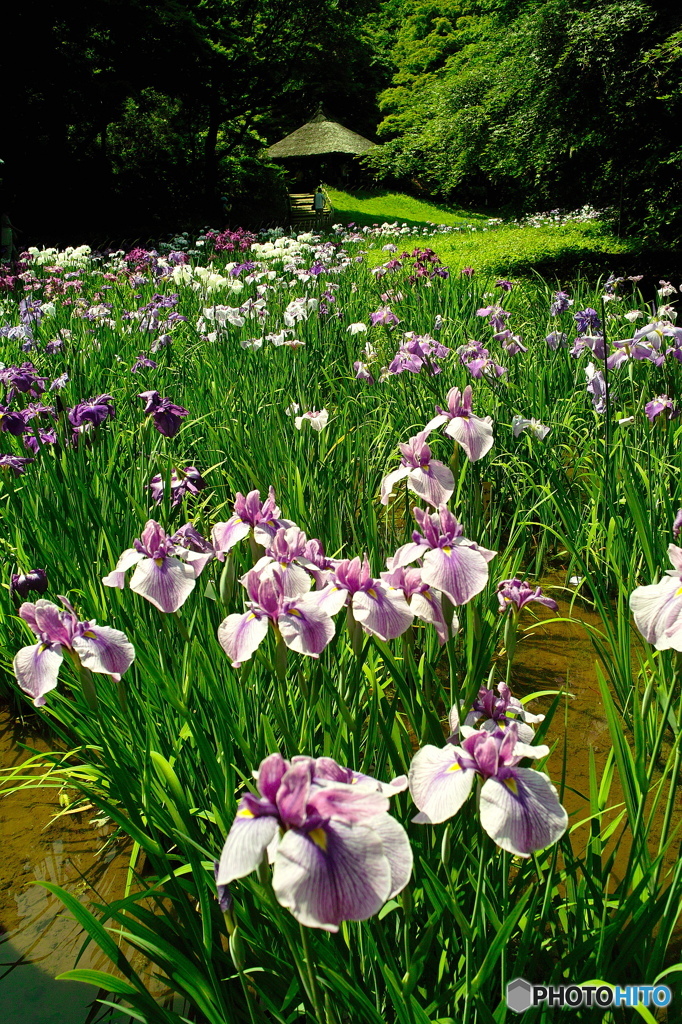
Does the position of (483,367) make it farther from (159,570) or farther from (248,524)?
(159,570)

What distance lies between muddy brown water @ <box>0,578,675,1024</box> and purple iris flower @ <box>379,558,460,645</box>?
1.33ft

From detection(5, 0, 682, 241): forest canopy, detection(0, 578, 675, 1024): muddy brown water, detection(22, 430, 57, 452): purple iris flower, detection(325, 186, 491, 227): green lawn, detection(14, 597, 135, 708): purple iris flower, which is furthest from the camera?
detection(325, 186, 491, 227): green lawn

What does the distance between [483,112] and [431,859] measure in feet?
52.3

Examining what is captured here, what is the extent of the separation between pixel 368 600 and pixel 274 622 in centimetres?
15

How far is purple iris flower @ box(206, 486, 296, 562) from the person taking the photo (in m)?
1.33

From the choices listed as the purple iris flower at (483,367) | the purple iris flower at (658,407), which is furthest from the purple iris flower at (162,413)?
the purple iris flower at (658,407)

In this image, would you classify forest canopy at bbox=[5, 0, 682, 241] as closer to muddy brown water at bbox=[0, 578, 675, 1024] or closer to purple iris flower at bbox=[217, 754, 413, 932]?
muddy brown water at bbox=[0, 578, 675, 1024]

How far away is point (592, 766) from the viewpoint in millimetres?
1193

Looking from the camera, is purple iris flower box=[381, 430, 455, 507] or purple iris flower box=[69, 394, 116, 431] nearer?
purple iris flower box=[381, 430, 455, 507]

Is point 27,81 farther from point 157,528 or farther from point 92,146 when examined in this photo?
point 157,528

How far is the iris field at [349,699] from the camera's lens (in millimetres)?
863

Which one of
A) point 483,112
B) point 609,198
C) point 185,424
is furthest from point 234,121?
point 185,424

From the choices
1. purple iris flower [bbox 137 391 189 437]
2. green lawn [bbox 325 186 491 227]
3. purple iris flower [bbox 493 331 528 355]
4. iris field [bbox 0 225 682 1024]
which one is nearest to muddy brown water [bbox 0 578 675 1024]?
iris field [bbox 0 225 682 1024]

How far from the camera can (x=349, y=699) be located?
4.82ft
